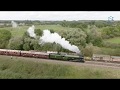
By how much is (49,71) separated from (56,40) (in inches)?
46.4

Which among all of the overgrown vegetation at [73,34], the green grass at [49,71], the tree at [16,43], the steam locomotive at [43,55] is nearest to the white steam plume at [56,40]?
the overgrown vegetation at [73,34]

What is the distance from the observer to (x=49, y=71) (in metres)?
8.32

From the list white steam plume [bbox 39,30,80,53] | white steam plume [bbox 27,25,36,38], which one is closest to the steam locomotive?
white steam plume [bbox 39,30,80,53]

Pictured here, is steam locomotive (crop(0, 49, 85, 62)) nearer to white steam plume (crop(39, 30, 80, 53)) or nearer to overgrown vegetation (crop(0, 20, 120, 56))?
overgrown vegetation (crop(0, 20, 120, 56))

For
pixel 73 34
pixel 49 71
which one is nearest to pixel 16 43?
pixel 49 71

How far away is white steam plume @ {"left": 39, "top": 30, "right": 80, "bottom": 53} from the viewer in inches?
336

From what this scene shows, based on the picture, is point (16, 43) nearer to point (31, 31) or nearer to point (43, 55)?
point (31, 31)

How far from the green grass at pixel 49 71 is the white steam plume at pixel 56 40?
2.24 feet

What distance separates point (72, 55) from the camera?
337 inches

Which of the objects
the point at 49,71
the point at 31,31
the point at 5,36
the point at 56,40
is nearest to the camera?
the point at 49,71
